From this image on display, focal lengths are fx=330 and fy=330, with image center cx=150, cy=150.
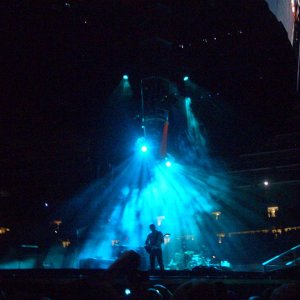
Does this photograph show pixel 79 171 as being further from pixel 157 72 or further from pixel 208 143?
pixel 157 72

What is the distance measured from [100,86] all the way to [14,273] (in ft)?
22.7

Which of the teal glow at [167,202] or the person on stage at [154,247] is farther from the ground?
the teal glow at [167,202]

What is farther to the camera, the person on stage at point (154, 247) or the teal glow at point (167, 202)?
the teal glow at point (167, 202)

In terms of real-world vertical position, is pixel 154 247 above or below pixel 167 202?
below

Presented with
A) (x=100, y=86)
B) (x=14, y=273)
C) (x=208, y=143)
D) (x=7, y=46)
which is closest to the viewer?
(x=14, y=273)

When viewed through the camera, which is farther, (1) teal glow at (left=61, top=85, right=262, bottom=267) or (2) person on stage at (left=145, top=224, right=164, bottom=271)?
(1) teal glow at (left=61, top=85, right=262, bottom=267)

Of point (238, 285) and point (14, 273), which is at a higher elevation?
point (14, 273)

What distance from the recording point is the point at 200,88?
11.4 metres

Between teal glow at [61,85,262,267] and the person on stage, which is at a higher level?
teal glow at [61,85,262,267]

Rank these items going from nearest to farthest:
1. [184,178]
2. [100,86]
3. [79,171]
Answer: [100,86] < [79,171] < [184,178]

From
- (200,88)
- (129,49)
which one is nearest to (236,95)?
(200,88)

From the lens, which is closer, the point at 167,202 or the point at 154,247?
the point at 154,247

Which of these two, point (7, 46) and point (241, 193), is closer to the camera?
point (7, 46)

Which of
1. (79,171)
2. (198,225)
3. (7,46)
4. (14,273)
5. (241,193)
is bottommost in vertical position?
(14,273)
